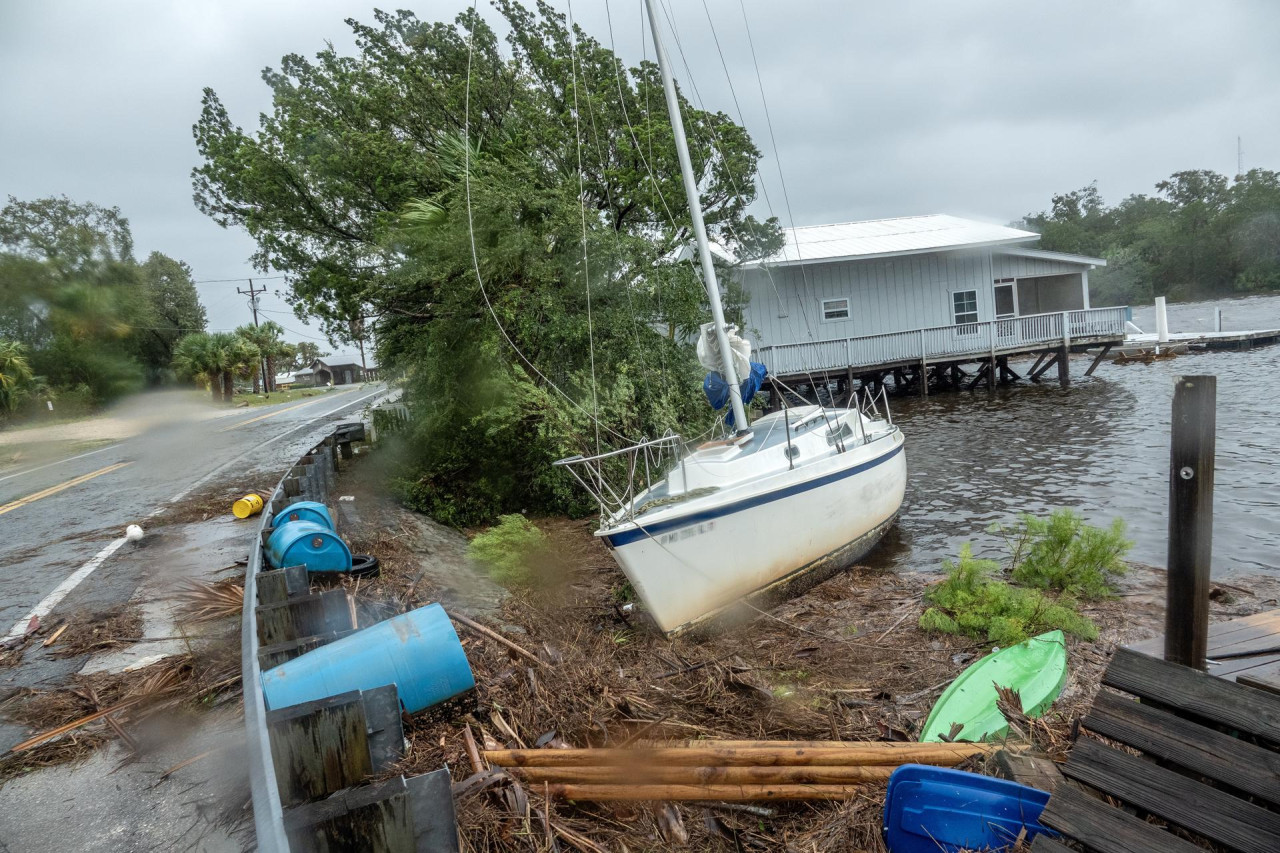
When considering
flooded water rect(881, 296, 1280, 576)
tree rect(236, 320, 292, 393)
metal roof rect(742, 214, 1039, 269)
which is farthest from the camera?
tree rect(236, 320, 292, 393)

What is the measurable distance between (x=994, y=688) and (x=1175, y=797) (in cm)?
186

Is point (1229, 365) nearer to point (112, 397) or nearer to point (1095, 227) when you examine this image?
point (112, 397)

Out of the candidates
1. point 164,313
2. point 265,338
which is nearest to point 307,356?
point 265,338

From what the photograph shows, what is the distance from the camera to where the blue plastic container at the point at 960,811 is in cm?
334

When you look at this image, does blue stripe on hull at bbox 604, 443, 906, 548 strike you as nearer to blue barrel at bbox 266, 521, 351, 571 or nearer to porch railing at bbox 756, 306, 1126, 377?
blue barrel at bbox 266, 521, 351, 571

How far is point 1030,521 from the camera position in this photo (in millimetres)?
8586

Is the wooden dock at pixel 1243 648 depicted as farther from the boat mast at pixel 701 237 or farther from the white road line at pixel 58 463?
the white road line at pixel 58 463

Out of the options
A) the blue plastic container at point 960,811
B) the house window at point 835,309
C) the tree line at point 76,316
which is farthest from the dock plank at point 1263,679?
the house window at point 835,309

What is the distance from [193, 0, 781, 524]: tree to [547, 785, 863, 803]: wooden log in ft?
23.1

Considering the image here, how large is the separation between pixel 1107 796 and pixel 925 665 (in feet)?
10.4

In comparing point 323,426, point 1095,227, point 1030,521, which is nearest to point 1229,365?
point 1030,521

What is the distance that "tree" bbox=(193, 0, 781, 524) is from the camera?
40.2 ft

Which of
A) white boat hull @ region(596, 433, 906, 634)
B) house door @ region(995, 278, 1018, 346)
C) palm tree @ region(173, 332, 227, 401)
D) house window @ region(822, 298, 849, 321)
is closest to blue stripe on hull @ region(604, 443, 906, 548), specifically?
white boat hull @ region(596, 433, 906, 634)

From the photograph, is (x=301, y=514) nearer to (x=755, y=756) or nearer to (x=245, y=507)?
(x=245, y=507)
